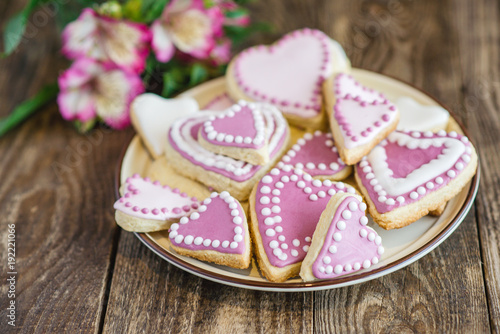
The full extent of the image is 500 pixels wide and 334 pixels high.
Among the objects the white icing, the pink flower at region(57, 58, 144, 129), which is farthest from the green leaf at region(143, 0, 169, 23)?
the white icing

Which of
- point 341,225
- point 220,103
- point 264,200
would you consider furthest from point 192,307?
point 220,103

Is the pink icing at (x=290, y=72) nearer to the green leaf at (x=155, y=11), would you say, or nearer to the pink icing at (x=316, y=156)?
the pink icing at (x=316, y=156)

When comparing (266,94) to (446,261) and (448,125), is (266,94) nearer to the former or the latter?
(448,125)

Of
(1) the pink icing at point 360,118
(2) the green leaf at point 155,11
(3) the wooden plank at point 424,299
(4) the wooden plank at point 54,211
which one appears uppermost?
(2) the green leaf at point 155,11

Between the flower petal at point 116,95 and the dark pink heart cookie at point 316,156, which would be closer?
the dark pink heart cookie at point 316,156

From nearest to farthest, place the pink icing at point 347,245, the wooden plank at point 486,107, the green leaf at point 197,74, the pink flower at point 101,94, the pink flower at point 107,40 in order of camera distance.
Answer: the pink icing at point 347,245 < the wooden plank at point 486,107 < the pink flower at point 107,40 < the pink flower at point 101,94 < the green leaf at point 197,74

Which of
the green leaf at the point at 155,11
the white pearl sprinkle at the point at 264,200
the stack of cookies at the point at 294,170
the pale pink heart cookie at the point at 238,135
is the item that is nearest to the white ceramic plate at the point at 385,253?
the stack of cookies at the point at 294,170
